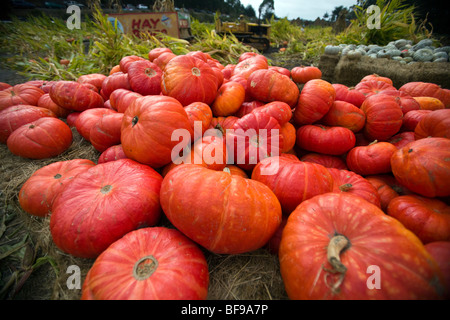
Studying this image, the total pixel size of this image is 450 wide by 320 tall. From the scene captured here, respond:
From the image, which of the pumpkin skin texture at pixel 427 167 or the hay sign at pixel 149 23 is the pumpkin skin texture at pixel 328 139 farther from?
the hay sign at pixel 149 23

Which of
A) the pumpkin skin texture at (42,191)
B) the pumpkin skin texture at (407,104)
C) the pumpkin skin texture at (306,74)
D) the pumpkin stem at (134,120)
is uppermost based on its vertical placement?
the pumpkin skin texture at (306,74)

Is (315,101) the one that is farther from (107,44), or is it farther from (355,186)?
(107,44)

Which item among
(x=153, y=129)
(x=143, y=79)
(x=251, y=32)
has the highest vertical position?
(x=251, y=32)

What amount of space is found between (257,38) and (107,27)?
29.0ft

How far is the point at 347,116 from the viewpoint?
86.1 inches

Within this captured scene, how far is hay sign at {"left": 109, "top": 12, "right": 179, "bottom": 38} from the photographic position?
606 centimetres

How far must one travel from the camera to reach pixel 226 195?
122cm

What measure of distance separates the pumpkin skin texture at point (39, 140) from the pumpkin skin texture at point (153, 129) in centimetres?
143

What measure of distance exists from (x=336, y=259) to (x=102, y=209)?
139 centimetres

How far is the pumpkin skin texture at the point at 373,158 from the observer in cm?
188

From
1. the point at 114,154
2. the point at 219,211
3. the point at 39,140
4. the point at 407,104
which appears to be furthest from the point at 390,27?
the point at 39,140

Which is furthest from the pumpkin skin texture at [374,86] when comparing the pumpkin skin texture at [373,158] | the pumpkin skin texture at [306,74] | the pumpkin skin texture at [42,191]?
the pumpkin skin texture at [42,191]

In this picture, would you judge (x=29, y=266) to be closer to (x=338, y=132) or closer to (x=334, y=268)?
(x=334, y=268)

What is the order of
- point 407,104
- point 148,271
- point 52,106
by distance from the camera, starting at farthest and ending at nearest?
point 52,106 → point 407,104 → point 148,271
